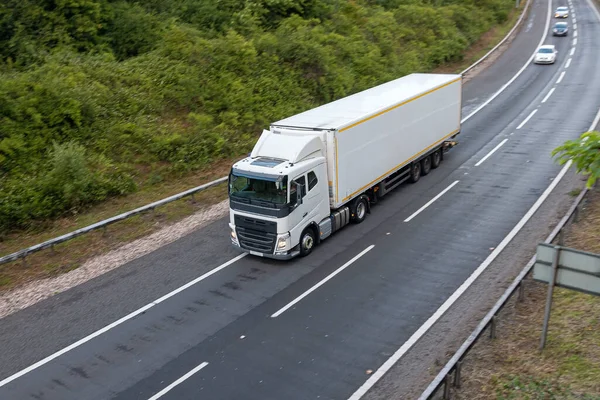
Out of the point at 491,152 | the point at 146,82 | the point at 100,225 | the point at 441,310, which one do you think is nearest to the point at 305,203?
the point at 441,310

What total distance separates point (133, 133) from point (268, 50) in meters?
10.6

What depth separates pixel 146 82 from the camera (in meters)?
26.8

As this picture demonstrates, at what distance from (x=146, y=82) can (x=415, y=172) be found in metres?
13.1

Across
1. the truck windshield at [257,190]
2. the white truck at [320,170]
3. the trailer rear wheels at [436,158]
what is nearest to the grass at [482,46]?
Answer: the trailer rear wheels at [436,158]

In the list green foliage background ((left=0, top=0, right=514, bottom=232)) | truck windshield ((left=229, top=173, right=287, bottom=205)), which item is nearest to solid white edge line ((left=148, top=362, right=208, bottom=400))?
truck windshield ((left=229, top=173, right=287, bottom=205))

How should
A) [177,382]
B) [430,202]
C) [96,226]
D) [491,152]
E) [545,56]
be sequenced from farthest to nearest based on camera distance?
[545,56]
[491,152]
[430,202]
[96,226]
[177,382]

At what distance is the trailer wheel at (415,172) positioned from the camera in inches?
874

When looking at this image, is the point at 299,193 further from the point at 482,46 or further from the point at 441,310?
the point at 482,46

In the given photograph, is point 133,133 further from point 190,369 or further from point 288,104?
point 190,369

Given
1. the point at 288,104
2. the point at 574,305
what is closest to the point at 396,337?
the point at 574,305

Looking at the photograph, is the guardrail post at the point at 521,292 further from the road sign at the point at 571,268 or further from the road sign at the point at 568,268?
the road sign at the point at 571,268

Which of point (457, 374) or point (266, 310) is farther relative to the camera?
point (266, 310)

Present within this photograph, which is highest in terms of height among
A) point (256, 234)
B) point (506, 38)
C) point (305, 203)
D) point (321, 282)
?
point (506, 38)

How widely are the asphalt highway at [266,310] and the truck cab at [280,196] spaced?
66cm
